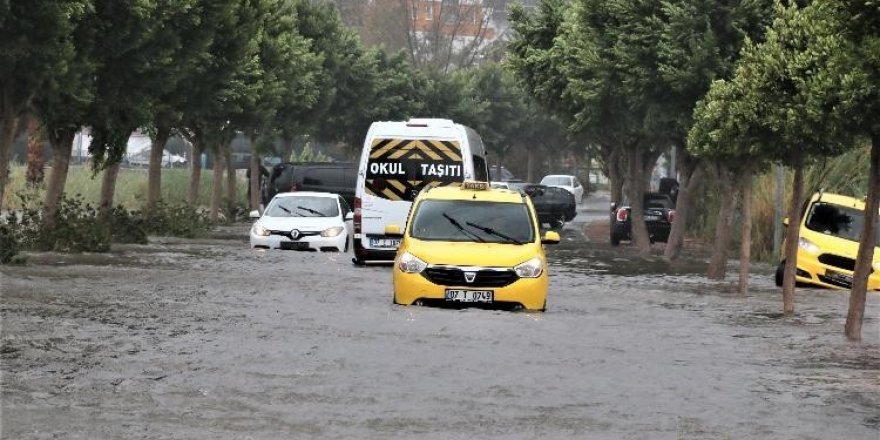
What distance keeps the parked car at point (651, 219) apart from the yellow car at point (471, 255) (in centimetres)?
2395

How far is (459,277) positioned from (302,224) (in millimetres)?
13094

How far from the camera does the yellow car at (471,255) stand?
18.4 metres

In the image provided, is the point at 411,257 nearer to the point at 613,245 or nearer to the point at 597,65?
the point at 597,65

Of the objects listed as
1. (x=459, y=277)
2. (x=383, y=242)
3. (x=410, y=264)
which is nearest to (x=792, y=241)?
(x=459, y=277)

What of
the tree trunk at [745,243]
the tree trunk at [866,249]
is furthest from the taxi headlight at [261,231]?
the tree trunk at [866,249]

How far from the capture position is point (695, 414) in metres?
11.7

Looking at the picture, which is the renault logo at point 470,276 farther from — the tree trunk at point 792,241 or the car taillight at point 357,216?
the car taillight at point 357,216

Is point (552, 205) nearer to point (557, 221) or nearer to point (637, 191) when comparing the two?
point (557, 221)

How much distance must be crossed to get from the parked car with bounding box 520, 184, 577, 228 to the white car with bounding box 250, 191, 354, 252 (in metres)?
22.7

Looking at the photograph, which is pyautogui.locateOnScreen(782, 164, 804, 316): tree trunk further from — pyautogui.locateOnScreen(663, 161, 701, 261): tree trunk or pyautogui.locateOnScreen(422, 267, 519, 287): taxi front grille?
pyautogui.locateOnScreen(663, 161, 701, 261): tree trunk

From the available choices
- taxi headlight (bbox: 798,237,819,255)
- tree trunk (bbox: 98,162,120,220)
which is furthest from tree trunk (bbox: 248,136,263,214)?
taxi headlight (bbox: 798,237,819,255)

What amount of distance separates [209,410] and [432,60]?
93.2 metres

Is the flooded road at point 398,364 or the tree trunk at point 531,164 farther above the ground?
the tree trunk at point 531,164

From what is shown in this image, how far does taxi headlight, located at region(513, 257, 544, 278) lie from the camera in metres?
18.6
